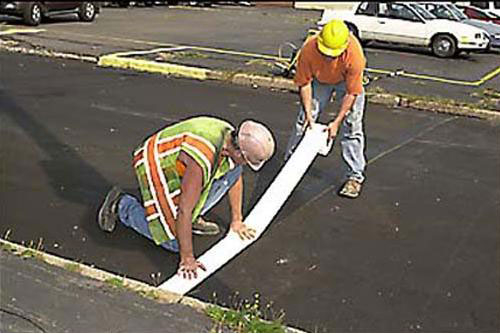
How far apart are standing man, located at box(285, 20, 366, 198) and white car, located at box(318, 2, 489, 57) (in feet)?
37.5

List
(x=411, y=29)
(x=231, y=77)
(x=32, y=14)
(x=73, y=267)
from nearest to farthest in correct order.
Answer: (x=73, y=267), (x=231, y=77), (x=411, y=29), (x=32, y=14)

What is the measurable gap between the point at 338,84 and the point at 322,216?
1167 mm

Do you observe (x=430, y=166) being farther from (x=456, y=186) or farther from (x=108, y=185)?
(x=108, y=185)

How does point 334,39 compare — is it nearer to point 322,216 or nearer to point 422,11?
point 322,216

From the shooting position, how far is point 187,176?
168 inches

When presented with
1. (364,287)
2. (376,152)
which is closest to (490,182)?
(376,152)

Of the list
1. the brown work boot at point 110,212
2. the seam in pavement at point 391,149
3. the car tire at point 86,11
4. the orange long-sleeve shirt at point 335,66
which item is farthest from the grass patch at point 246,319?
the car tire at point 86,11

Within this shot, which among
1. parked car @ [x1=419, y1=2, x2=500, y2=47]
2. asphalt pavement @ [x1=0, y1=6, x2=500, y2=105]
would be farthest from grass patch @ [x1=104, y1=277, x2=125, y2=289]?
parked car @ [x1=419, y1=2, x2=500, y2=47]

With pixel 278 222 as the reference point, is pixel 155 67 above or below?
below

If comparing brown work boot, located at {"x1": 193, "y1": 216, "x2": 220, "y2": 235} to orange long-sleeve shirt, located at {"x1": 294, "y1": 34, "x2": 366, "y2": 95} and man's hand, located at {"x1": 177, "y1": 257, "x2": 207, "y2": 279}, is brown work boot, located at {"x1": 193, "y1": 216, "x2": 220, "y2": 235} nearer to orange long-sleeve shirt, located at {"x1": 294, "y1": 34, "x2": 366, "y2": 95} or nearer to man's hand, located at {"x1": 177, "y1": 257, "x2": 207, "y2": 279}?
man's hand, located at {"x1": 177, "y1": 257, "x2": 207, "y2": 279}

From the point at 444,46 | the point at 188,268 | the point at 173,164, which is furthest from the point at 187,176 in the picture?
the point at 444,46

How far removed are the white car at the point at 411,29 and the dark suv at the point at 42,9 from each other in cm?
761

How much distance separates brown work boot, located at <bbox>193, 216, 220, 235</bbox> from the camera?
217 inches

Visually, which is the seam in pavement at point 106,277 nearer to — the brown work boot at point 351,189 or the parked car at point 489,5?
the brown work boot at point 351,189
